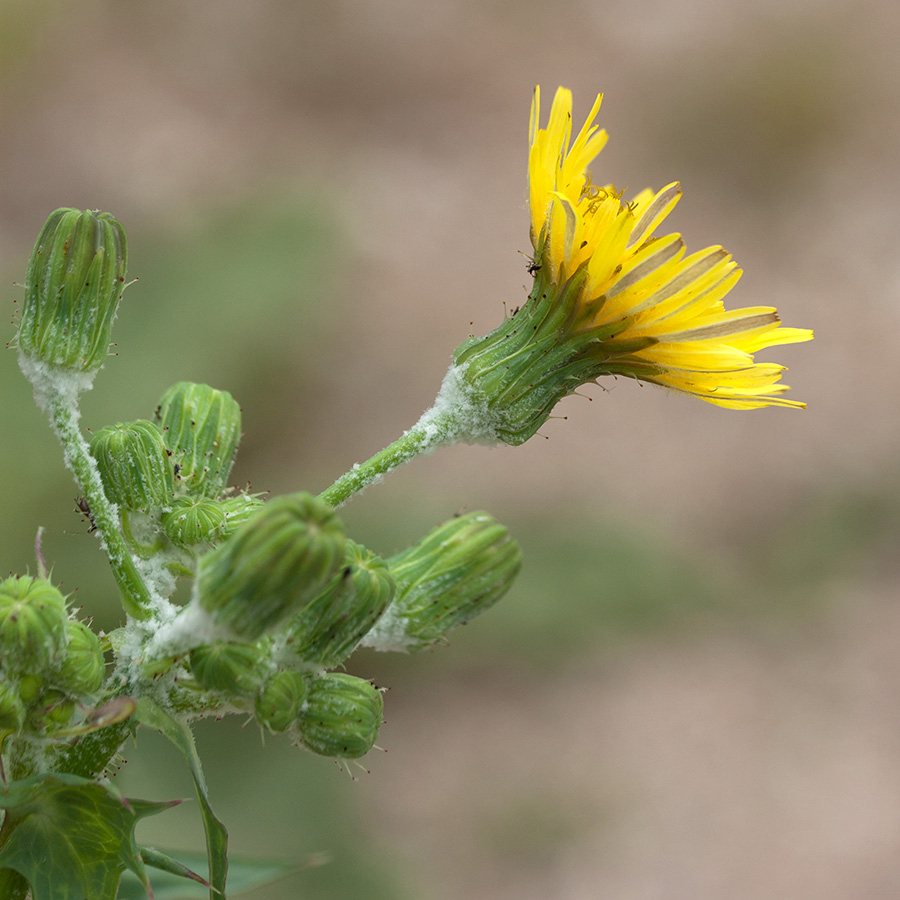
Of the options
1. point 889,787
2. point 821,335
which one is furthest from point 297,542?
point 821,335

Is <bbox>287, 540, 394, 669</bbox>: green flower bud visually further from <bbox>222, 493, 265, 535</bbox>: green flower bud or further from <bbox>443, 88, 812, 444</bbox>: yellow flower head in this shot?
<bbox>443, 88, 812, 444</bbox>: yellow flower head

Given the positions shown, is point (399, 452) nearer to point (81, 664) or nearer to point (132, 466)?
point (132, 466)

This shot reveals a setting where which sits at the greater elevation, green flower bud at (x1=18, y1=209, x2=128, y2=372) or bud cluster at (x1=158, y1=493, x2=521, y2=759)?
green flower bud at (x1=18, y1=209, x2=128, y2=372)

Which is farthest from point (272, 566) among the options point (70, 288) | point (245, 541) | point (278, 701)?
point (70, 288)

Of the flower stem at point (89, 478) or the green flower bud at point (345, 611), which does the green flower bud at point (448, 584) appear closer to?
the green flower bud at point (345, 611)

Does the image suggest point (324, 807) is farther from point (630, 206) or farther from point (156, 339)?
point (630, 206)

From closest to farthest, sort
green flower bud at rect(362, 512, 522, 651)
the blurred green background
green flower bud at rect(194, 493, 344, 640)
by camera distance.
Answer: green flower bud at rect(194, 493, 344, 640), green flower bud at rect(362, 512, 522, 651), the blurred green background

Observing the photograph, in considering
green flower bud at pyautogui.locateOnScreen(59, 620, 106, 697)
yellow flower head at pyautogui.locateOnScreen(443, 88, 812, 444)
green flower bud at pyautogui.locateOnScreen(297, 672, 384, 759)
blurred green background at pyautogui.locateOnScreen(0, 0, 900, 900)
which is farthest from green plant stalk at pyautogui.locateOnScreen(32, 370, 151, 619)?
blurred green background at pyautogui.locateOnScreen(0, 0, 900, 900)
